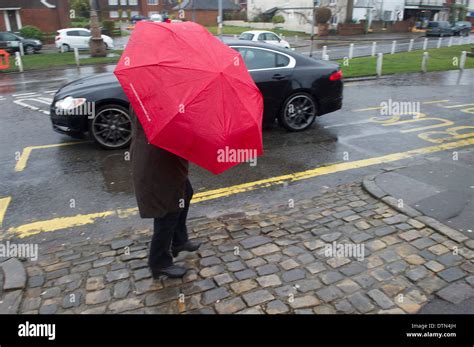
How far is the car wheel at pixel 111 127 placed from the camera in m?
6.36

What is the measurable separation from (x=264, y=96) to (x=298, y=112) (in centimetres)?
83

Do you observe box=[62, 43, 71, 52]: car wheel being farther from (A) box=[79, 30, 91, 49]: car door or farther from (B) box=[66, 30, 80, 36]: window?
(A) box=[79, 30, 91, 49]: car door

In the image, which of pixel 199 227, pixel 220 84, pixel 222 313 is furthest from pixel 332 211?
pixel 220 84

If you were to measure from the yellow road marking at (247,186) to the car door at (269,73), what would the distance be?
6.49 feet

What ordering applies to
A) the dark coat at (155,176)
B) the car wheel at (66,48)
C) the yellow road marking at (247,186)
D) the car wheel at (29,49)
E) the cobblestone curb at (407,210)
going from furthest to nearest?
the car wheel at (66,48)
the car wheel at (29,49)
the yellow road marking at (247,186)
the cobblestone curb at (407,210)
the dark coat at (155,176)

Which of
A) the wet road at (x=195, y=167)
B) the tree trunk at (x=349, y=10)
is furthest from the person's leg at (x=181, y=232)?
the tree trunk at (x=349, y=10)

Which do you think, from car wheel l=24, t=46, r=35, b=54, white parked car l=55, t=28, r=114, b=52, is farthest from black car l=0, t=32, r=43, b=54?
white parked car l=55, t=28, r=114, b=52

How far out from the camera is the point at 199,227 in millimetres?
4270

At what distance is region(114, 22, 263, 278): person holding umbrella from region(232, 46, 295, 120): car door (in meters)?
4.30

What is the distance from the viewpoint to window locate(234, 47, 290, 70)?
290 inches

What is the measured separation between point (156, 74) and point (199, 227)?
6.81ft

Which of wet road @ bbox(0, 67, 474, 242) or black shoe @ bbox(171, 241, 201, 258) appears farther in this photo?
wet road @ bbox(0, 67, 474, 242)

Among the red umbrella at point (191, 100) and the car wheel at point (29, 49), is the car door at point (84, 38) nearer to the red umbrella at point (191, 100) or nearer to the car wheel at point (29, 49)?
the car wheel at point (29, 49)
